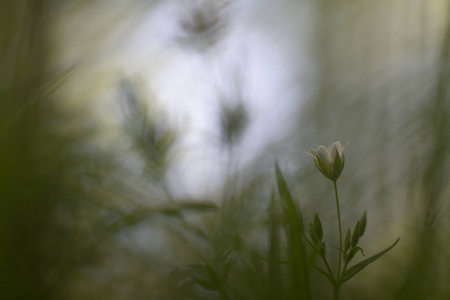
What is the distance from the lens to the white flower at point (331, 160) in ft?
0.88

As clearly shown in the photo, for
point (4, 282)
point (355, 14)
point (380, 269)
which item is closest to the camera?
point (4, 282)

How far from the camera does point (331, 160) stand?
10.9 inches

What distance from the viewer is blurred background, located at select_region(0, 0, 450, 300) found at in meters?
0.27

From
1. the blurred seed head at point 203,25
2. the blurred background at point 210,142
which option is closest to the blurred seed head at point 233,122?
the blurred background at point 210,142

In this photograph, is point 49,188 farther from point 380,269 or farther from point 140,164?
point 380,269

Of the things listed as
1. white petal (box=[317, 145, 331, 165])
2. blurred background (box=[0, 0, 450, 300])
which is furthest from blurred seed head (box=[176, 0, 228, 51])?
white petal (box=[317, 145, 331, 165])

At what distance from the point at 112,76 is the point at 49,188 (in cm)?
39

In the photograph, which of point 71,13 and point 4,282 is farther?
point 71,13

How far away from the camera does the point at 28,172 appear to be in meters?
0.24

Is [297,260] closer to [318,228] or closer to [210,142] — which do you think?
[318,228]

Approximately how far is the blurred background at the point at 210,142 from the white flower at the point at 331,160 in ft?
0.15

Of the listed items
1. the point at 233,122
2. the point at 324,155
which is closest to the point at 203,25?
the point at 233,122

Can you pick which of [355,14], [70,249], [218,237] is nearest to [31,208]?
[70,249]

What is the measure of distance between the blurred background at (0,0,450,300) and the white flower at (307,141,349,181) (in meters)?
0.05
